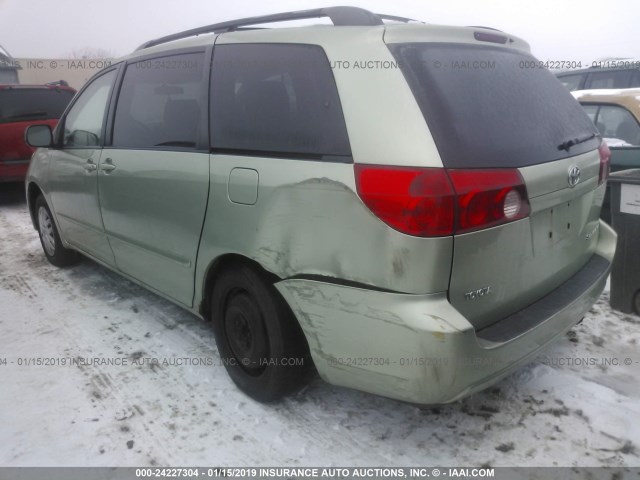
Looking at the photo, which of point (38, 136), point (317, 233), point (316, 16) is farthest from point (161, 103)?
point (38, 136)

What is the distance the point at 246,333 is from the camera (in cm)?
258

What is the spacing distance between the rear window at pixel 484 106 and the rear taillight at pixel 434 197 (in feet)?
0.21

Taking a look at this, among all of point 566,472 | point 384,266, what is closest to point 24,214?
point 384,266

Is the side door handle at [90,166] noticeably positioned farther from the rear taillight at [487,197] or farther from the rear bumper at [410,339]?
the rear taillight at [487,197]

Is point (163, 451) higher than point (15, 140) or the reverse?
the reverse

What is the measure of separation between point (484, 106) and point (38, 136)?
3564mm

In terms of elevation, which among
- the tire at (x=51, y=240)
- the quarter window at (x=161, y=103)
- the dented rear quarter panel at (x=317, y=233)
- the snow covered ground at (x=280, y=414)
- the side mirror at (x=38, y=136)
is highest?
the quarter window at (x=161, y=103)

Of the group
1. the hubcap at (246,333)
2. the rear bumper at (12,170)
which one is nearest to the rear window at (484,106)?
the hubcap at (246,333)

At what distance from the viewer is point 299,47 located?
7.33 feet

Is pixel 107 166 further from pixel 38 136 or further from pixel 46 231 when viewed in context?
pixel 46 231

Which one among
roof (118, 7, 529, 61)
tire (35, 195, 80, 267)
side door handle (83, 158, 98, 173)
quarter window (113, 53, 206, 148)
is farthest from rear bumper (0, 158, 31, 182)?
roof (118, 7, 529, 61)

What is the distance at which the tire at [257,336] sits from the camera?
7.57 feet

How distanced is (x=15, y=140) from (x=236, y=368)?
6.49 m

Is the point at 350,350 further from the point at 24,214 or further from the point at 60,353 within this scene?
the point at 24,214
